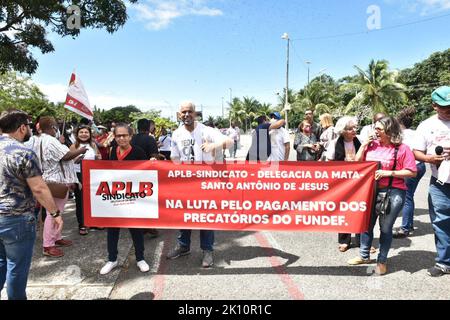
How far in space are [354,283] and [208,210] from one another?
179 cm

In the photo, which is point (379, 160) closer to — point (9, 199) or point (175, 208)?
point (175, 208)

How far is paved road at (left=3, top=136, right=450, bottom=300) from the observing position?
127 inches

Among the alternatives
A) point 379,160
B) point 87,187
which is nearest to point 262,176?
A: point 379,160

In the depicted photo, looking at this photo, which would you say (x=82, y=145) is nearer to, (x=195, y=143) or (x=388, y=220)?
(x=195, y=143)

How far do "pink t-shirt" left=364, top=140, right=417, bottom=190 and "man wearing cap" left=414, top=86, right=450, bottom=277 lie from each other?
306 mm

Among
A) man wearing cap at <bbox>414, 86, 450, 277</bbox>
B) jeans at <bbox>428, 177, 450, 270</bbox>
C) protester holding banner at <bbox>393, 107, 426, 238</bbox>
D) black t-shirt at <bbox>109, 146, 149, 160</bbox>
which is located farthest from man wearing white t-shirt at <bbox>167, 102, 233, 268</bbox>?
protester holding banner at <bbox>393, 107, 426, 238</bbox>

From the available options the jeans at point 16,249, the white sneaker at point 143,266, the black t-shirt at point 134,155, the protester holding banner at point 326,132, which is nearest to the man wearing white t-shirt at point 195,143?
the black t-shirt at point 134,155

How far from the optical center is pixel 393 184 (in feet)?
11.4

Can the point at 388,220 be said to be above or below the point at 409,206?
above

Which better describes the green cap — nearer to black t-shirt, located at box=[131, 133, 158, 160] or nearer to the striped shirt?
black t-shirt, located at box=[131, 133, 158, 160]

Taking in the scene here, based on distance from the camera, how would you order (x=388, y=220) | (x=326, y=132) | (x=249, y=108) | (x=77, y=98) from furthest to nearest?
1. (x=249, y=108)
2. (x=326, y=132)
3. (x=77, y=98)
4. (x=388, y=220)

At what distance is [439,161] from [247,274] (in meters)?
2.51

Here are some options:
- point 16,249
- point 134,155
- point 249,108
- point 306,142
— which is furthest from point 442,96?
point 249,108

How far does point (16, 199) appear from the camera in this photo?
2402 millimetres
